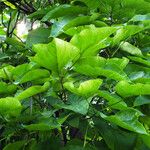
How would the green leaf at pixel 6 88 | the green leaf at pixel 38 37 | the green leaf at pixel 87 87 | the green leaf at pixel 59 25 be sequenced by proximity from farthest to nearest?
the green leaf at pixel 38 37
the green leaf at pixel 59 25
the green leaf at pixel 6 88
the green leaf at pixel 87 87

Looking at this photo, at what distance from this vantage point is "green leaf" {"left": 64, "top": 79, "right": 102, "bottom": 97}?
0.72m

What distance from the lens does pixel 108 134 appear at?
0.87 m

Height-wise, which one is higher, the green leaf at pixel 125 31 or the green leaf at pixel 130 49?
the green leaf at pixel 125 31

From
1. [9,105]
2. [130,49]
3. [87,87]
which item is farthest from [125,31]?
[9,105]

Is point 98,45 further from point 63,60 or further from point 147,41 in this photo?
point 147,41

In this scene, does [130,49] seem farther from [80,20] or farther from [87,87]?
[87,87]

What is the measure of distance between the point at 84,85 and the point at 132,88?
0.36 ft

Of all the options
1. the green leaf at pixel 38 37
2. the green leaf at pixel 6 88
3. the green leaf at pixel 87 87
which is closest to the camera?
the green leaf at pixel 87 87

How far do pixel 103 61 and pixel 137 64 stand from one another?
7.7 inches

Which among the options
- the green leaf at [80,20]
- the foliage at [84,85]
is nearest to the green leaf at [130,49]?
the foliage at [84,85]

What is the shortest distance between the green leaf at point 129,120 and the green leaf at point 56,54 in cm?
14

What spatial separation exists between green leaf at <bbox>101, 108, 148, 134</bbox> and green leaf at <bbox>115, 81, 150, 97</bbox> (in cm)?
5

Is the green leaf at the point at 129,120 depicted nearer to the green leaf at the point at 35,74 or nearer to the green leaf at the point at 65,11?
the green leaf at the point at 35,74

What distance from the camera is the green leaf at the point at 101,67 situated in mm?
772
